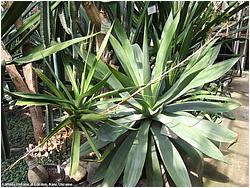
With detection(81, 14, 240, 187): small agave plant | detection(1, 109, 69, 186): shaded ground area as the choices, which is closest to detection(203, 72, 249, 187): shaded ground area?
detection(81, 14, 240, 187): small agave plant

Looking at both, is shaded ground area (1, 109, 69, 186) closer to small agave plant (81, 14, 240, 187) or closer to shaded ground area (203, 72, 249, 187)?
small agave plant (81, 14, 240, 187)

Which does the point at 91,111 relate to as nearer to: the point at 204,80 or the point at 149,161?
the point at 149,161

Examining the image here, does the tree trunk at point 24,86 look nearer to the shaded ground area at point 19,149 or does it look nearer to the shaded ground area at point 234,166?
the shaded ground area at point 19,149

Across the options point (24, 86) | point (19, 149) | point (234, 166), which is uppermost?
point (24, 86)

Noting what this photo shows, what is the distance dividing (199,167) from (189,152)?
0.10 metres

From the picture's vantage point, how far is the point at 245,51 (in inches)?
118

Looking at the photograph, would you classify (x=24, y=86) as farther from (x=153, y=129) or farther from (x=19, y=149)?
(x=153, y=129)

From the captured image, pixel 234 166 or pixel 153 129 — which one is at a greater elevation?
pixel 153 129

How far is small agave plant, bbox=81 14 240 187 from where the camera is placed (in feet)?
3.45

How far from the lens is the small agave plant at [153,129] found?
105 centimetres

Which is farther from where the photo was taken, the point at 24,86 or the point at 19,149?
the point at 19,149

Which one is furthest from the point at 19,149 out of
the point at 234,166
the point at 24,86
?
the point at 234,166

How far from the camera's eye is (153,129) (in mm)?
1159

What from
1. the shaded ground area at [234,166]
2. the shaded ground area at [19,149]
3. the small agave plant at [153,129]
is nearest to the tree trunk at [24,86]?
the shaded ground area at [19,149]
